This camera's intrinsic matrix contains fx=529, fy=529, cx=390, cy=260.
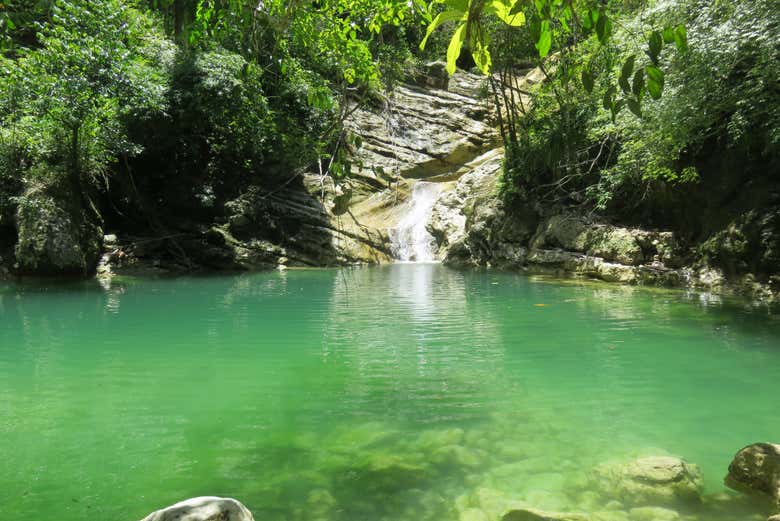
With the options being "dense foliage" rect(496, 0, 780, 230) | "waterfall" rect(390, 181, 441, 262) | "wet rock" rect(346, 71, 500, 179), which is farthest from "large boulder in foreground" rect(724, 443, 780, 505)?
"wet rock" rect(346, 71, 500, 179)

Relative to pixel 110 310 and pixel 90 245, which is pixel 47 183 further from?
pixel 110 310

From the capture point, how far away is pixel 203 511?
2.28m

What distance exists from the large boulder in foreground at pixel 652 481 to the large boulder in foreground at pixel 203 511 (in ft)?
7.30

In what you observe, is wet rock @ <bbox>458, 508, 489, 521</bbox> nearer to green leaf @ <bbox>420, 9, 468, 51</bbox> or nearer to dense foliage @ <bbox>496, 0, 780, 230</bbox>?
green leaf @ <bbox>420, 9, 468, 51</bbox>

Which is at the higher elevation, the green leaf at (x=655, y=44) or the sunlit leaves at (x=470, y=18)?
the sunlit leaves at (x=470, y=18)

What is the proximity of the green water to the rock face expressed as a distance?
609 cm

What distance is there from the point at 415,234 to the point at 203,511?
2191cm

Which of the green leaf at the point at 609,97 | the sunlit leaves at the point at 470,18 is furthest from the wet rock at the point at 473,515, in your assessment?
the sunlit leaves at the point at 470,18

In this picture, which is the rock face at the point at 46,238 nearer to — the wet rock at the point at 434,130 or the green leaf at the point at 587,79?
the wet rock at the point at 434,130

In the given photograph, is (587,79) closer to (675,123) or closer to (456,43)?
(456,43)

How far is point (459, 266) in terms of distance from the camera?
66.5 feet

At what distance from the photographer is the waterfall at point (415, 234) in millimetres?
23375

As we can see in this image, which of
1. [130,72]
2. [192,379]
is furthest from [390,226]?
[192,379]

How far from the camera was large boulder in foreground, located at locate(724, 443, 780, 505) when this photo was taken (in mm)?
3096
